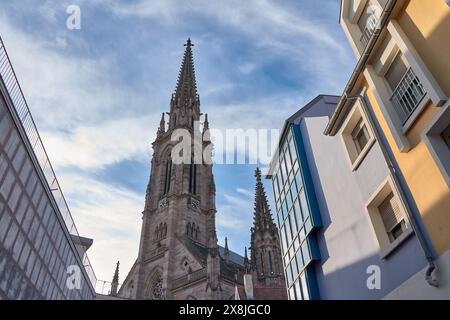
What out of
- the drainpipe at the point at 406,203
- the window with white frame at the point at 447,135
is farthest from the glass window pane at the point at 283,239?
the window with white frame at the point at 447,135

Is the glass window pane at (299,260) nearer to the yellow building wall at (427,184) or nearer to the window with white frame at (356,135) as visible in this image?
the window with white frame at (356,135)

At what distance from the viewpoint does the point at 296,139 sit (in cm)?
1703

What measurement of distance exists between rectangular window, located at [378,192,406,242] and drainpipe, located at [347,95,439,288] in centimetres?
75

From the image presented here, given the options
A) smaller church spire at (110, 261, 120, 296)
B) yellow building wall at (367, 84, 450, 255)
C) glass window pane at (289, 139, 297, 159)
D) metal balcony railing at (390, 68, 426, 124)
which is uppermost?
smaller church spire at (110, 261, 120, 296)

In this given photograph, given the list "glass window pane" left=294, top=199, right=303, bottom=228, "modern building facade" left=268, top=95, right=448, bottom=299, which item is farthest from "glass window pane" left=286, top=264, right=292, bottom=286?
"glass window pane" left=294, top=199, right=303, bottom=228

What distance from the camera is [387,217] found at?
1030cm

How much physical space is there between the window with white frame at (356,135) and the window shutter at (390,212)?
64.0 inches

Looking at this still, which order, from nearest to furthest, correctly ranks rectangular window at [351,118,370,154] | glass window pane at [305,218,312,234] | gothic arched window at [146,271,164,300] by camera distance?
rectangular window at [351,118,370,154] → glass window pane at [305,218,312,234] → gothic arched window at [146,271,164,300]

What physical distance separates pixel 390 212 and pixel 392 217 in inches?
7.0

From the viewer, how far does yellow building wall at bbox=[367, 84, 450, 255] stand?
761cm

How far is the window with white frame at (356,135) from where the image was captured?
11.5m

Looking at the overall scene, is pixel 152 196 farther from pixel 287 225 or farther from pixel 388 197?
pixel 388 197

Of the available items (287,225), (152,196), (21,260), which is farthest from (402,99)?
(152,196)

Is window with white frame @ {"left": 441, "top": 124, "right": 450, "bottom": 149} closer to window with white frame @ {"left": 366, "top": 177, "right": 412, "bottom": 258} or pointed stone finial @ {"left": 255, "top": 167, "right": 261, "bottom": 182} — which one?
window with white frame @ {"left": 366, "top": 177, "right": 412, "bottom": 258}
